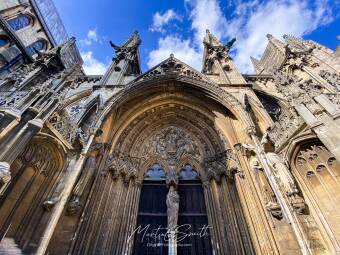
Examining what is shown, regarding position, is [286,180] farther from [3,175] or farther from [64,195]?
[3,175]

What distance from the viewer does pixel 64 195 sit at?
15.6 feet

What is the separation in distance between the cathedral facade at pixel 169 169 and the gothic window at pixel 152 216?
3 cm

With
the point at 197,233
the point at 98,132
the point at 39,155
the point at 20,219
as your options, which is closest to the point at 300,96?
the point at 197,233

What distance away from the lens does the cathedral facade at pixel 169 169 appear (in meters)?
4.55

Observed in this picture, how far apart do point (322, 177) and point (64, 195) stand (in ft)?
21.9

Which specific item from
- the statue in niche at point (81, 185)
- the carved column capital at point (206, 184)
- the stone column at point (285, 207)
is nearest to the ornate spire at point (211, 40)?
the stone column at point (285, 207)

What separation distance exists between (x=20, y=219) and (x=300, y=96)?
7.99 m

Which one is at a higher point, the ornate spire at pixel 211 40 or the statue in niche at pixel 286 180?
the ornate spire at pixel 211 40

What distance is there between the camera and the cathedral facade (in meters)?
4.55

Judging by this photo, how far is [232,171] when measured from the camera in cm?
652

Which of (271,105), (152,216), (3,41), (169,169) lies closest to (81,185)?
(152,216)

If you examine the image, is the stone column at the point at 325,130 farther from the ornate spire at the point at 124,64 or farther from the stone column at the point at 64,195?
the ornate spire at the point at 124,64

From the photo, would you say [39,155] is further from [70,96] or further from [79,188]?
[70,96]

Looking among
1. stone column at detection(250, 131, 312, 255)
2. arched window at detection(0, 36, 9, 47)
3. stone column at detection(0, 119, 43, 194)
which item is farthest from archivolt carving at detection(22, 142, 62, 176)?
arched window at detection(0, 36, 9, 47)
